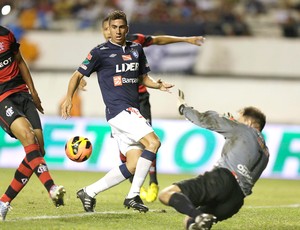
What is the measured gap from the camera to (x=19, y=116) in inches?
340

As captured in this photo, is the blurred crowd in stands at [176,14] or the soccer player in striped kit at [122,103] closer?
the soccer player in striped kit at [122,103]

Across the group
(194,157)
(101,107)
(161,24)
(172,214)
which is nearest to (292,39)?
(161,24)

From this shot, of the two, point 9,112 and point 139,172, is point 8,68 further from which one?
point 139,172

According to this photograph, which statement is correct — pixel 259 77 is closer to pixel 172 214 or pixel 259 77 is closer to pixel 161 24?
pixel 161 24

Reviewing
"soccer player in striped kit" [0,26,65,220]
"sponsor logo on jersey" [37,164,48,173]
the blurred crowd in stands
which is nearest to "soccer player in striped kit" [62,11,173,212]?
"soccer player in striped kit" [0,26,65,220]

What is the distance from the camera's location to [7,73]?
8.88m

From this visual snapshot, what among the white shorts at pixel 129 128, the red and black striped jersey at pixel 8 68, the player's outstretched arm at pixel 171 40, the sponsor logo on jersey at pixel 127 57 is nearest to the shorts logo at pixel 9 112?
the red and black striped jersey at pixel 8 68

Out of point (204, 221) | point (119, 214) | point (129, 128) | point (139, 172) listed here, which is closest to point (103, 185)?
point (119, 214)

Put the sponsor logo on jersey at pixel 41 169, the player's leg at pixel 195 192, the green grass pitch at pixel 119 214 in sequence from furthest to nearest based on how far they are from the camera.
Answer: the sponsor logo on jersey at pixel 41 169, the green grass pitch at pixel 119 214, the player's leg at pixel 195 192

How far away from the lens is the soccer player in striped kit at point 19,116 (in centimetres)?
852

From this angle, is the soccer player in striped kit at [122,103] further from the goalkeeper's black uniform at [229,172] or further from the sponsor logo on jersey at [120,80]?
the goalkeeper's black uniform at [229,172]

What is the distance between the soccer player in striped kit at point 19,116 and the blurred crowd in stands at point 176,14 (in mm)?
13322

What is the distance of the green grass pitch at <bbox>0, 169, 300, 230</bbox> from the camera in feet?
27.3

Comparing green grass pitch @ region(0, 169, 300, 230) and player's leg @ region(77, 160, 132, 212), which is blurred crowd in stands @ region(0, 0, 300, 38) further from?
player's leg @ region(77, 160, 132, 212)
